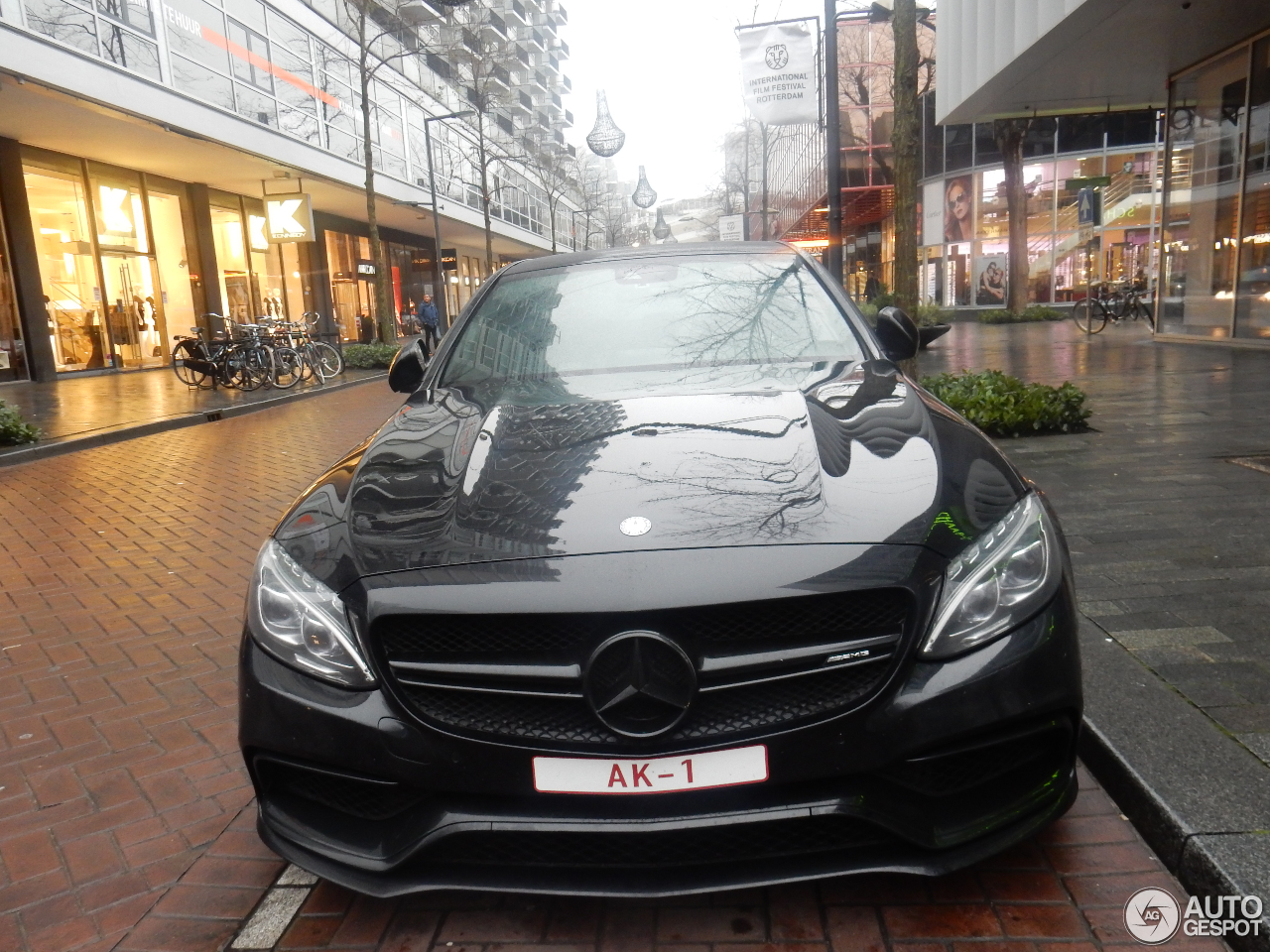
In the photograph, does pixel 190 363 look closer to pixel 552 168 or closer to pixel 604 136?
pixel 604 136

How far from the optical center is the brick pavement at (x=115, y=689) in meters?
2.53

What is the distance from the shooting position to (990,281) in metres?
34.4

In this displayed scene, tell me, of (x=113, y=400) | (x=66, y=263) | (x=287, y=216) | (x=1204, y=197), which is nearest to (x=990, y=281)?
(x=1204, y=197)

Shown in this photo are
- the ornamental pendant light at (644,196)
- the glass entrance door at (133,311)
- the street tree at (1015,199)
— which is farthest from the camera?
the ornamental pendant light at (644,196)

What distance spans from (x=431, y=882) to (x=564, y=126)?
105m

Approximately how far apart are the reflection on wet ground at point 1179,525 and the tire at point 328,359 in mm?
12926

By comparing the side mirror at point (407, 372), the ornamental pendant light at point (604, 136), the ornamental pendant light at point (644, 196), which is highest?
the ornamental pendant light at point (604, 136)

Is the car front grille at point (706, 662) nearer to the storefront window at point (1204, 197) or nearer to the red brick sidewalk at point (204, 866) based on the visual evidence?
the red brick sidewalk at point (204, 866)

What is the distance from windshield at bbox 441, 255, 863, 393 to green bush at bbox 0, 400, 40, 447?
26.4ft

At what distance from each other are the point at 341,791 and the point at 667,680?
748 millimetres

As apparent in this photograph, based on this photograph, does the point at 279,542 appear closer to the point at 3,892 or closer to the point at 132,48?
the point at 3,892

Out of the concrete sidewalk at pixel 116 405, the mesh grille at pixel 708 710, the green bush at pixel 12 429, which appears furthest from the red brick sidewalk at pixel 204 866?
the concrete sidewalk at pixel 116 405

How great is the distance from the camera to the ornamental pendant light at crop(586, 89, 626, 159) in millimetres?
45500

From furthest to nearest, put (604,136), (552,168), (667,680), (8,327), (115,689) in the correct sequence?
(552,168) < (604,136) < (8,327) < (115,689) < (667,680)
